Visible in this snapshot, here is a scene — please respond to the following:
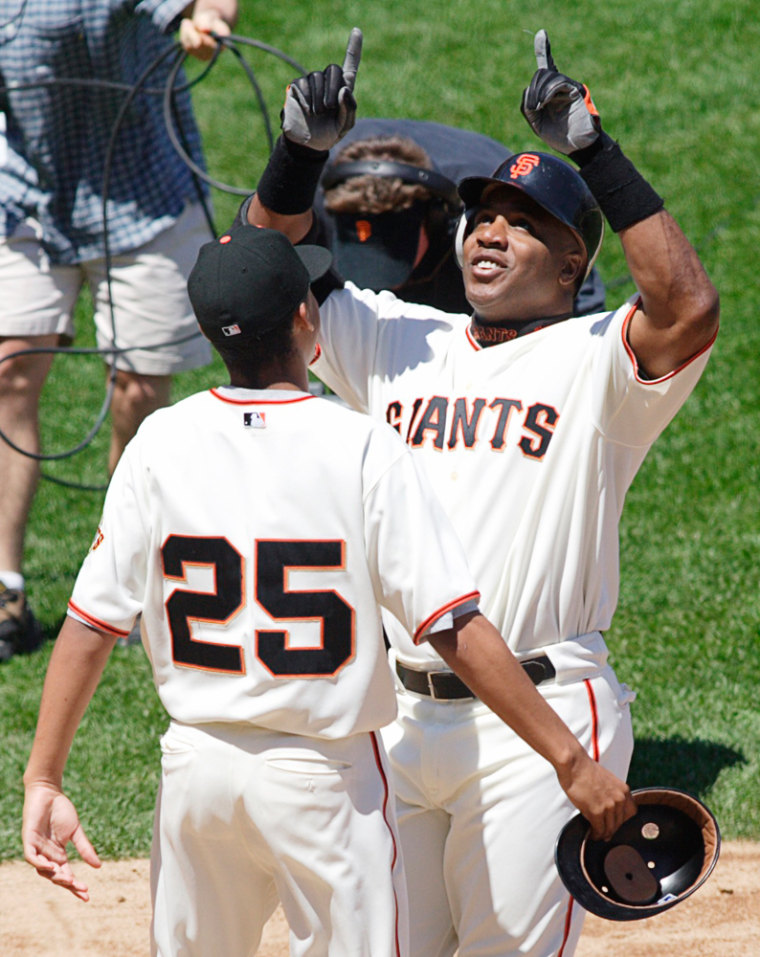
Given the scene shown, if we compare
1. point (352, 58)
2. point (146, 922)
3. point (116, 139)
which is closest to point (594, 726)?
point (352, 58)

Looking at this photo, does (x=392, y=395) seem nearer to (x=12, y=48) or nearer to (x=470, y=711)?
(x=470, y=711)

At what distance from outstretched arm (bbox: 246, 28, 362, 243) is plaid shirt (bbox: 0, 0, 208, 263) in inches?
101

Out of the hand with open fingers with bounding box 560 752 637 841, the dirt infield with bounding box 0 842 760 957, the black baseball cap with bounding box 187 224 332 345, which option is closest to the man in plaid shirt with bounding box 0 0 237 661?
the dirt infield with bounding box 0 842 760 957

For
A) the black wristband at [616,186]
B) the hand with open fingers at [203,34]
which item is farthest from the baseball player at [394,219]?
→ the black wristband at [616,186]

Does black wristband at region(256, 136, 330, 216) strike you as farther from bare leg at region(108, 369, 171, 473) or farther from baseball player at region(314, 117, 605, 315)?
bare leg at region(108, 369, 171, 473)

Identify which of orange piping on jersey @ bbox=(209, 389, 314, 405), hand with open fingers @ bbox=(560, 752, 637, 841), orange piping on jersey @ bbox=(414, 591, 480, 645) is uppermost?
orange piping on jersey @ bbox=(209, 389, 314, 405)

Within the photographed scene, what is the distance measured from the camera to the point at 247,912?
8.86 feet

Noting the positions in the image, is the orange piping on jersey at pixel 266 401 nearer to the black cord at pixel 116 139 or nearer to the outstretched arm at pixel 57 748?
the outstretched arm at pixel 57 748

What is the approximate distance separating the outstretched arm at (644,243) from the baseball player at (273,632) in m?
0.59

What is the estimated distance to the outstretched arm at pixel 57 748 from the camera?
2.62 meters

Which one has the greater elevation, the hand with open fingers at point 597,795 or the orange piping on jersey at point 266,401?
the orange piping on jersey at point 266,401

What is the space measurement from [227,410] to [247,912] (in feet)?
3.23

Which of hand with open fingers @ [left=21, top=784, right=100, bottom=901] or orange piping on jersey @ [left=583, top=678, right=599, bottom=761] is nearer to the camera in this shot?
hand with open fingers @ [left=21, top=784, right=100, bottom=901]

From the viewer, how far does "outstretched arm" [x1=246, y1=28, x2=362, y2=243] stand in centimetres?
301
